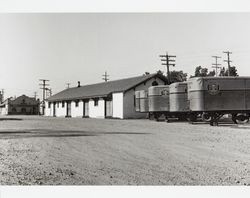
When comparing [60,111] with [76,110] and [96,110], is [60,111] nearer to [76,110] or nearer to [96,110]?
[76,110]

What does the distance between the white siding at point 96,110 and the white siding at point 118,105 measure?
2.84 meters

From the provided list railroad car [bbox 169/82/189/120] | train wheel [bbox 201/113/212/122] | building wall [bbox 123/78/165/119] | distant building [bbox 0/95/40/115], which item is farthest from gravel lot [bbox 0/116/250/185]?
distant building [bbox 0/95/40/115]

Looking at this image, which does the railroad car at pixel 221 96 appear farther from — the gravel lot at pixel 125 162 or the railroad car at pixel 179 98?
the gravel lot at pixel 125 162

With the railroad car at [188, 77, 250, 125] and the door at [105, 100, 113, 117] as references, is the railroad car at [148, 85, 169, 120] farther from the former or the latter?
the door at [105, 100, 113, 117]

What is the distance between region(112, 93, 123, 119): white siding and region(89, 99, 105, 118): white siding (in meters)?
2.84

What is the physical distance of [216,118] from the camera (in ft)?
72.0

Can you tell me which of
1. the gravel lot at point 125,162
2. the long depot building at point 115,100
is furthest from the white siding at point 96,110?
the gravel lot at point 125,162

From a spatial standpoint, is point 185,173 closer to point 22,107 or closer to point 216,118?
point 216,118

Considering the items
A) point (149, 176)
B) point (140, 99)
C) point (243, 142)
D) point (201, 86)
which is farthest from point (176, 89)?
point (149, 176)

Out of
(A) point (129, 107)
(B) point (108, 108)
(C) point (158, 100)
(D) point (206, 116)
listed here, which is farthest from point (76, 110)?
(D) point (206, 116)

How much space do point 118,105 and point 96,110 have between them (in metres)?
5.56

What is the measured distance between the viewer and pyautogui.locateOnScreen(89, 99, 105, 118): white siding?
3906cm

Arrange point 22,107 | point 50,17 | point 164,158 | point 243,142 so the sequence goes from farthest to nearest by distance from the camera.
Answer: point 22,107, point 243,142, point 50,17, point 164,158

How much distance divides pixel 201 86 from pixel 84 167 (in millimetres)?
14679
